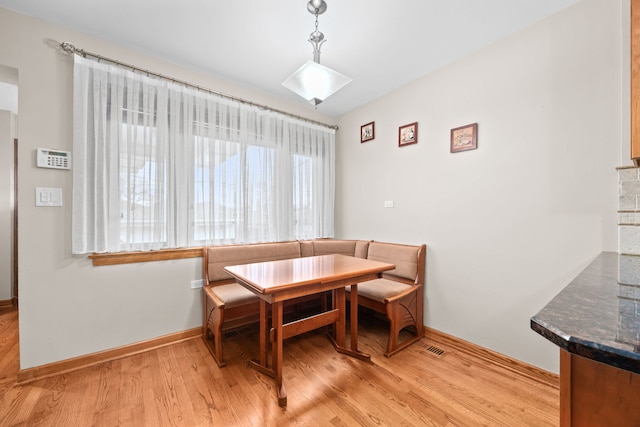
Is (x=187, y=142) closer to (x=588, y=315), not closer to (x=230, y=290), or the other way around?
(x=230, y=290)

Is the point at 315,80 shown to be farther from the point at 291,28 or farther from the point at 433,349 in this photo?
the point at 433,349

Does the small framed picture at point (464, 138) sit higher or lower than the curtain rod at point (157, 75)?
lower

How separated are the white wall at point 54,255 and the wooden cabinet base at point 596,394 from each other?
2.77 metres

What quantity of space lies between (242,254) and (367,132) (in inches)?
85.7

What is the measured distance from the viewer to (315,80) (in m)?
1.76

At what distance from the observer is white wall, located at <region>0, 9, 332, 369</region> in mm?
1869

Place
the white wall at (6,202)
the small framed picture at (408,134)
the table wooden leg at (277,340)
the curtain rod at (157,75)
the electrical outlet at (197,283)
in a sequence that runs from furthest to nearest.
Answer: the white wall at (6,202) → the small framed picture at (408,134) → the electrical outlet at (197,283) → the curtain rod at (157,75) → the table wooden leg at (277,340)

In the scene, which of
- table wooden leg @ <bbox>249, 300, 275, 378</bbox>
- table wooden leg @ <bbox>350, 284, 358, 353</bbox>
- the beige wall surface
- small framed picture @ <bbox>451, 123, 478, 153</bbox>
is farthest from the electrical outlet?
small framed picture @ <bbox>451, 123, 478, 153</bbox>

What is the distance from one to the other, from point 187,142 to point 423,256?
2633 millimetres

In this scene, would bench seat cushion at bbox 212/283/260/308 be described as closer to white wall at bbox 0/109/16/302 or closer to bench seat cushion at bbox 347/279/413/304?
bench seat cushion at bbox 347/279/413/304

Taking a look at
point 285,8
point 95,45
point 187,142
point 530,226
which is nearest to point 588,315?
point 530,226

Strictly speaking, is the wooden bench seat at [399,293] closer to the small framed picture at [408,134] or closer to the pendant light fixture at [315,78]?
the small framed picture at [408,134]

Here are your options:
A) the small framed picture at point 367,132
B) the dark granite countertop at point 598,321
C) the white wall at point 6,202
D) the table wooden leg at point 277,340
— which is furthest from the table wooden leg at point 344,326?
the white wall at point 6,202

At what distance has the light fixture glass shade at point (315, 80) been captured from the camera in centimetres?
169
